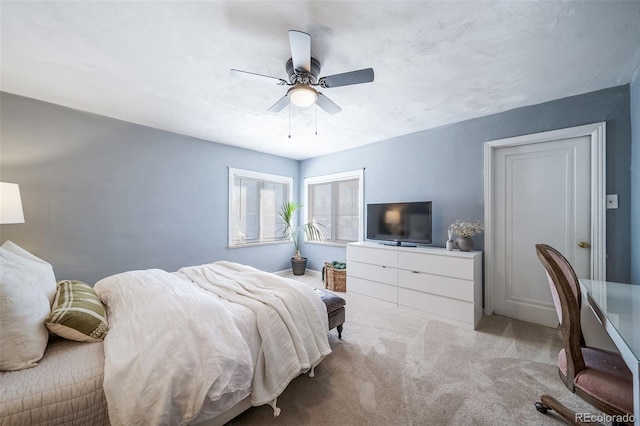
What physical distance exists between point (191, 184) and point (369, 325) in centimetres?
324

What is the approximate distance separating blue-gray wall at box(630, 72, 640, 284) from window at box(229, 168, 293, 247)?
14.9 feet

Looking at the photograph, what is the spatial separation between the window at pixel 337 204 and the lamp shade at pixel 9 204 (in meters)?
3.83

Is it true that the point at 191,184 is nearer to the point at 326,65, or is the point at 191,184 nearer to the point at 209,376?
the point at 326,65

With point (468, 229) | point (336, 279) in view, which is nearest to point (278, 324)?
point (336, 279)

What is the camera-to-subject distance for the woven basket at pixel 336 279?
12.7ft

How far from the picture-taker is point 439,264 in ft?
9.21

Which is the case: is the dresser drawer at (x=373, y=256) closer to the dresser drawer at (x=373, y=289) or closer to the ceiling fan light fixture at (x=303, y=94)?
the dresser drawer at (x=373, y=289)

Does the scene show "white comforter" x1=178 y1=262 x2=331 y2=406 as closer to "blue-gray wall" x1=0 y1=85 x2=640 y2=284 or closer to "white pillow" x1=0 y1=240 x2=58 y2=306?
"white pillow" x1=0 y1=240 x2=58 y2=306

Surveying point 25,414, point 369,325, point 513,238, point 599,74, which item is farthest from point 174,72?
point 513,238

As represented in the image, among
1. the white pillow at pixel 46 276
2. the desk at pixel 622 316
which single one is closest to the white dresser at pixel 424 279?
the desk at pixel 622 316

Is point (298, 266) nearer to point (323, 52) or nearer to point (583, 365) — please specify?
point (323, 52)

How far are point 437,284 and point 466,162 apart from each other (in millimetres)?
1623

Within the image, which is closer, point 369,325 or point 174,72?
point 174,72

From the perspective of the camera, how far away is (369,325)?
2662 millimetres
